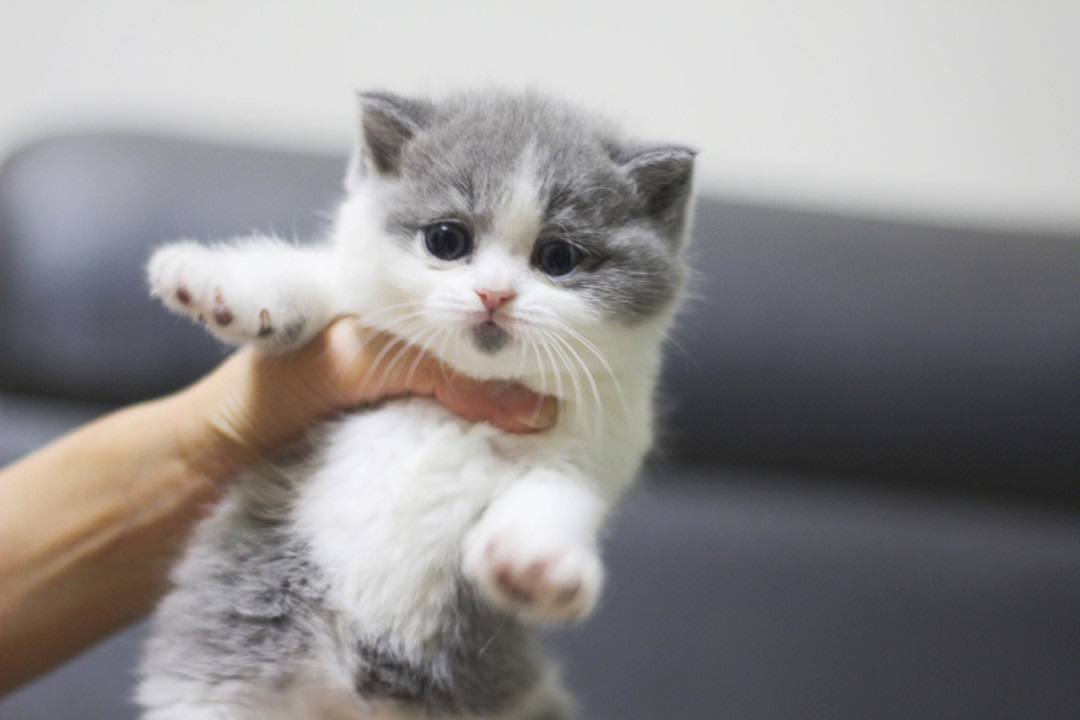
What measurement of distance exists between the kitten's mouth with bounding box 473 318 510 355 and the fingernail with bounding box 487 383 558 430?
15 centimetres

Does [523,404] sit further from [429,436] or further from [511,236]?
[511,236]

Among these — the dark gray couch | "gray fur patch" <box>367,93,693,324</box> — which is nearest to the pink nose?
"gray fur patch" <box>367,93,693,324</box>

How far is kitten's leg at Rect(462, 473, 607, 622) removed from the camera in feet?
3.34

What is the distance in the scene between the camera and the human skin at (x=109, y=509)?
1552 millimetres

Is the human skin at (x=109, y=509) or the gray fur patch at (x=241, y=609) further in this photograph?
the human skin at (x=109, y=509)

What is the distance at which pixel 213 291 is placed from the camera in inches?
46.8

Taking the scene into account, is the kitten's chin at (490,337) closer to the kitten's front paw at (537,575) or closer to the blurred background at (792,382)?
the kitten's front paw at (537,575)

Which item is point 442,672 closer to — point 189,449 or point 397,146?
point 189,449

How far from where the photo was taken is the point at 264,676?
1.22m

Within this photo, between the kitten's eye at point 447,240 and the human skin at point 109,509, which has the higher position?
the kitten's eye at point 447,240

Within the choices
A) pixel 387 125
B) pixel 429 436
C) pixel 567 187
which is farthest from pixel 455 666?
pixel 387 125

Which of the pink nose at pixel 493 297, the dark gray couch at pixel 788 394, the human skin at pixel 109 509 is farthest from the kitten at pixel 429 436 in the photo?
the dark gray couch at pixel 788 394

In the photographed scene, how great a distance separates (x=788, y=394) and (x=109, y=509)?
1.81 meters

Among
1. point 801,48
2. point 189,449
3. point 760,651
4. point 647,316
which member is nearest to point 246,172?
point 189,449
